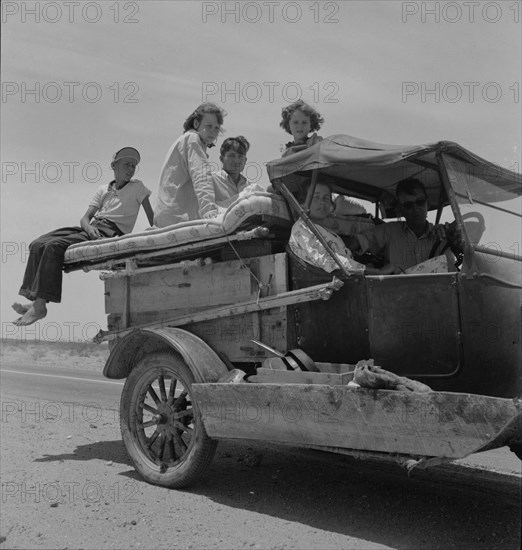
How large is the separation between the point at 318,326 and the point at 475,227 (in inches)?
51.8

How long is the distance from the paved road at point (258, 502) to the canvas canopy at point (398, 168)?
7.16 ft

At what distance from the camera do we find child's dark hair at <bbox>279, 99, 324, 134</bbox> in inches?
257

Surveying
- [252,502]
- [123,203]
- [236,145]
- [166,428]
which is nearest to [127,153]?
[123,203]

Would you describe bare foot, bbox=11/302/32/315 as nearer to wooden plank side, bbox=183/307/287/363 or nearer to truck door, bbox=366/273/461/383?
wooden plank side, bbox=183/307/287/363

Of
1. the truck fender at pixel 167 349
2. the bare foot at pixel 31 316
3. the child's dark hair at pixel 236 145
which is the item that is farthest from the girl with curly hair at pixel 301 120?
the bare foot at pixel 31 316

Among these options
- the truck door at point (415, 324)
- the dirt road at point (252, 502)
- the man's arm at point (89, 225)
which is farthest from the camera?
the man's arm at point (89, 225)

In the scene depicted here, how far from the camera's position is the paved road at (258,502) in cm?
438

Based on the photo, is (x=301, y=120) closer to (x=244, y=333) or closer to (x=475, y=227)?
(x=244, y=333)

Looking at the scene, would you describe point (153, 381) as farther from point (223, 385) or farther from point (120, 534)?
point (120, 534)

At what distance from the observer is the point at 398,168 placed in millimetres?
5566

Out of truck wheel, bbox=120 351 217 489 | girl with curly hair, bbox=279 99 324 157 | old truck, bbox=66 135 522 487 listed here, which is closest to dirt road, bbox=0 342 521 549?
truck wheel, bbox=120 351 217 489

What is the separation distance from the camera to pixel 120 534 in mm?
4449

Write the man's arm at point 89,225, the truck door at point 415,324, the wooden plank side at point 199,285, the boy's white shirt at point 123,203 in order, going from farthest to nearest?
the boy's white shirt at point 123,203
the man's arm at point 89,225
the wooden plank side at point 199,285
the truck door at point 415,324

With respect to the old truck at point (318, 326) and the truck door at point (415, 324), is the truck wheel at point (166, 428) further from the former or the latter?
the truck door at point (415, 324)
